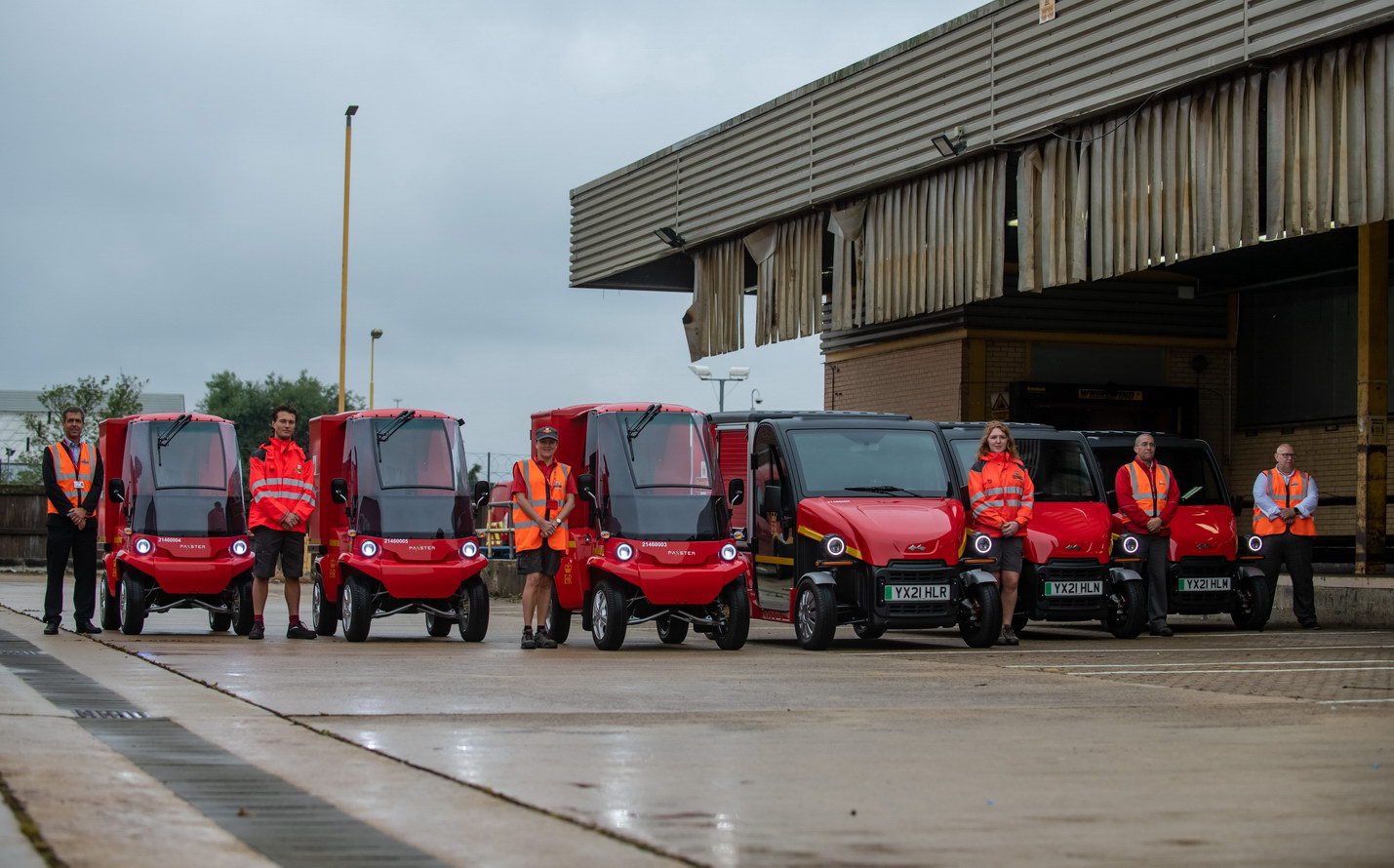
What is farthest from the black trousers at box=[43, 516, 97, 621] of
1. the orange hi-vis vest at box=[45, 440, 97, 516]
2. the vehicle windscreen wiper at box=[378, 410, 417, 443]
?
the vehicle windscreen wiper at box=[378, 410, 417, 443]

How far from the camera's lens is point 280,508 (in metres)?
16.3

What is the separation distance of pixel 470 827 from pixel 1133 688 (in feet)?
21.2

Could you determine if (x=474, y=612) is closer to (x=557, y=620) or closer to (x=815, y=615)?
(x=557, y=620)

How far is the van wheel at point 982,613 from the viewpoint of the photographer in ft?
51.0

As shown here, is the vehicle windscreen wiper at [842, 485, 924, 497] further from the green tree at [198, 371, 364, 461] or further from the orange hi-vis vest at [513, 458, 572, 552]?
the green tree at [198, 371, 364, 461]

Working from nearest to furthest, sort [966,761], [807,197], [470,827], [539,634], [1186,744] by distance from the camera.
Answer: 1. [470,827]
2. [966,761]
3. [1186,744]
4. [539,634]
5. [807,197]

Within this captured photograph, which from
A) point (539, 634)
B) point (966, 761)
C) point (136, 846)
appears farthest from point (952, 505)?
point (136, 846)

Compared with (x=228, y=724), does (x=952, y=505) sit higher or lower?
higher

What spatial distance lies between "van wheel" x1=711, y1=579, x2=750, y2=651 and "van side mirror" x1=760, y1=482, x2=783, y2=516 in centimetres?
75

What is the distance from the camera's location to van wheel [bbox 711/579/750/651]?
1521 centimetres

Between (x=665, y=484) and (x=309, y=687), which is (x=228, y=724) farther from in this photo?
(x=665, y=484)

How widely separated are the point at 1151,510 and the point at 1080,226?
5112mm

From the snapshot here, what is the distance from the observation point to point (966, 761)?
7.61 metres

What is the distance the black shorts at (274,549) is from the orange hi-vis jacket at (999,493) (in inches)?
236
